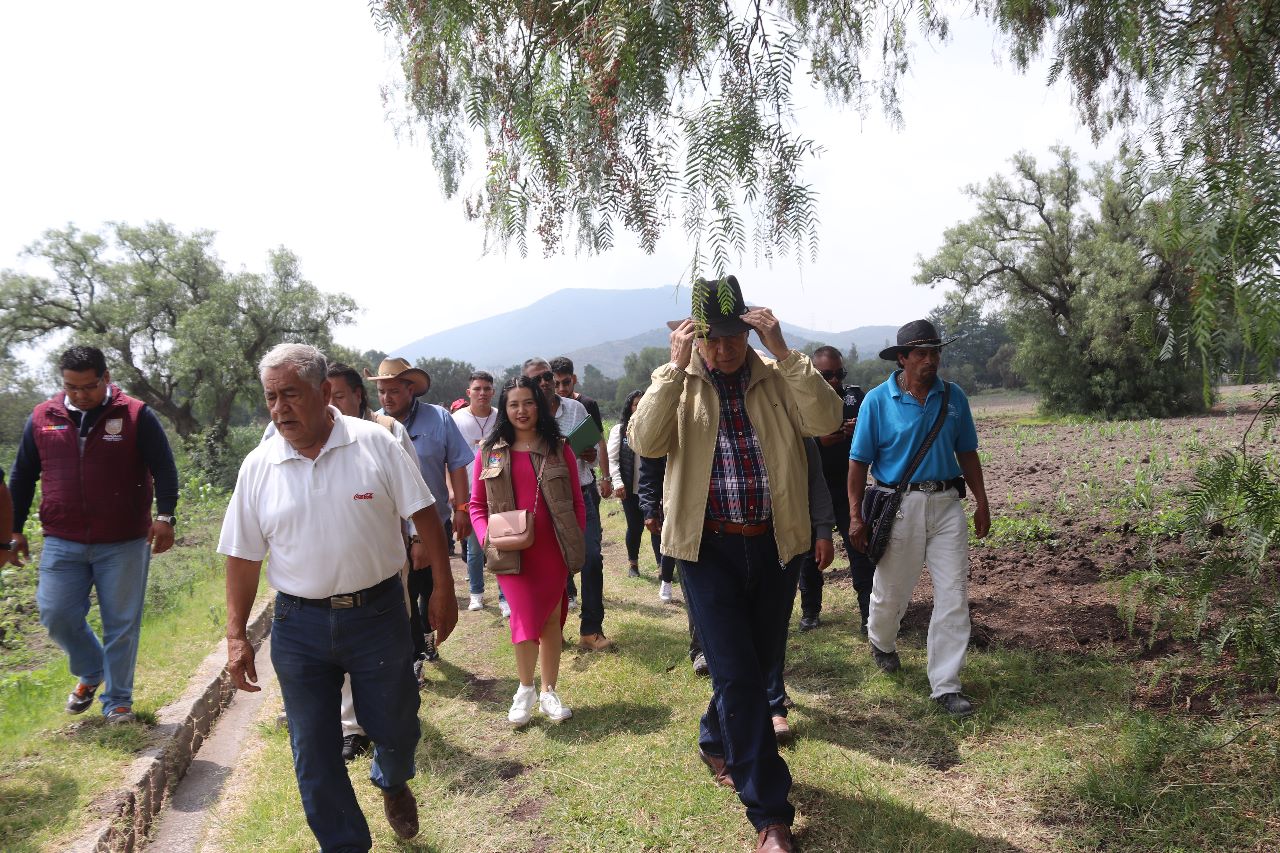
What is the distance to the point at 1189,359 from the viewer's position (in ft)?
7.72

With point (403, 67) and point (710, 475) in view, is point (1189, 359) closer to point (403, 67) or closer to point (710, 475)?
point (710, 475)

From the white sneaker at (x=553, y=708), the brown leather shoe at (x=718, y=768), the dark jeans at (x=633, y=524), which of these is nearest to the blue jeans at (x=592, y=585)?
the white sneaker at (x=553, y=708)

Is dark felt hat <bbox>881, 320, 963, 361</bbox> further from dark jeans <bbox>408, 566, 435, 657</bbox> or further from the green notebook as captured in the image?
dark jeans <bbox>408, 566, 435, 657</bbox>

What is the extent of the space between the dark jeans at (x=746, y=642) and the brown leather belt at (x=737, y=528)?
23 millimetres

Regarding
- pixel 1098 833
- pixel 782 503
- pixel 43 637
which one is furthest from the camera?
pixel 43 637

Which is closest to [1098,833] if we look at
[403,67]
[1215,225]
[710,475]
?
[710,475]

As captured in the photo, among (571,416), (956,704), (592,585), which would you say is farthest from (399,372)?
(956,704)

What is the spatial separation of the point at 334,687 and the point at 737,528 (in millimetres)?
1720

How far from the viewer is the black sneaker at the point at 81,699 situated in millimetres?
4773

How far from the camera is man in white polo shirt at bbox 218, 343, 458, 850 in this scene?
9.71 ft

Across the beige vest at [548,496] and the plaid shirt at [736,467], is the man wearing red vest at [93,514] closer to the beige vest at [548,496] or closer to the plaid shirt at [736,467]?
the beige vest at [548,496]

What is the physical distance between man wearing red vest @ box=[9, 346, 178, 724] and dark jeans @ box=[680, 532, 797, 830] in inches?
134

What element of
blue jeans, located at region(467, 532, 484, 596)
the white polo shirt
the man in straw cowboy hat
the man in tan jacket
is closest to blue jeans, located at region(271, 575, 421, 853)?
the white polo shirt

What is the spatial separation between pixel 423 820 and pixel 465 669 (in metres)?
2.14
